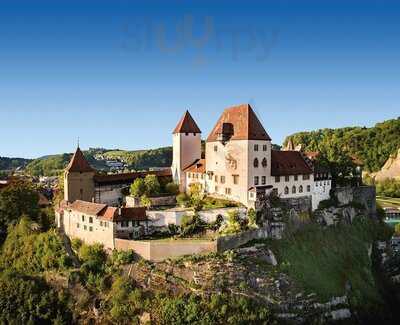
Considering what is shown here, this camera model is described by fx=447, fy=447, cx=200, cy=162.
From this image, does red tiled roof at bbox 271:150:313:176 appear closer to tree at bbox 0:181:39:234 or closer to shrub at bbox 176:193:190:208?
shrub at bbox 176:193:190:208

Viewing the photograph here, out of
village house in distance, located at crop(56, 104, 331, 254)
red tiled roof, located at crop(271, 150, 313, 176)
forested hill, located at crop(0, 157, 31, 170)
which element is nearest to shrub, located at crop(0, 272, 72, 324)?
village house in distance, located at crop(56, 104, 331, 254)

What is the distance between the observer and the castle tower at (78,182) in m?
56.4

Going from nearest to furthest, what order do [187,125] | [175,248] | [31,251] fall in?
[175,248] → [31,251] → [187,125]

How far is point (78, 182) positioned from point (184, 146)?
51.5 feet

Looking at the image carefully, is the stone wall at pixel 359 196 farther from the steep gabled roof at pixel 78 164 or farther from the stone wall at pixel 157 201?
the steep gabled roof at pixel 78 164

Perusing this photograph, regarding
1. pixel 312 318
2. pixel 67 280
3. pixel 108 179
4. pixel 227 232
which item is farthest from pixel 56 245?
pixel 312 318

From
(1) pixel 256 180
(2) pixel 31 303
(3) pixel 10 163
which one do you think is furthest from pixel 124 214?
(3) pixel 10 163

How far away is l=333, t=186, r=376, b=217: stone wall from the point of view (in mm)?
63188

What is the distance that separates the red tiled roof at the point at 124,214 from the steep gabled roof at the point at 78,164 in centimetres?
959

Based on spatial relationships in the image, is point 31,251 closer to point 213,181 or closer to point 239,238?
point 213,181

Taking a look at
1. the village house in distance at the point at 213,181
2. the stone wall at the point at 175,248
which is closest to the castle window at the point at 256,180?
the village house in distance at the point at 213,181

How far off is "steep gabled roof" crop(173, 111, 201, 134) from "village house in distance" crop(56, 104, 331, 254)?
0.27 meters

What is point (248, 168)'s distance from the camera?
5281cm

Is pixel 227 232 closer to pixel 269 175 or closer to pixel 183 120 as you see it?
pixel 269 175
